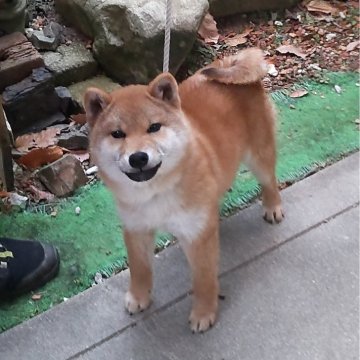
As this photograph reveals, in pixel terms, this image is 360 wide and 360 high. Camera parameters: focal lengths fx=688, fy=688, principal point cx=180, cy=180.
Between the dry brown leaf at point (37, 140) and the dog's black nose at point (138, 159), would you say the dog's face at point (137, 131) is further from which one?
the dry brown leaf at point (37, 140)

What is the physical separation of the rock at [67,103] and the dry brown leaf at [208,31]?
85 cm

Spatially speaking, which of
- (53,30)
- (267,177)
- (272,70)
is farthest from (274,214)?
(53,30)

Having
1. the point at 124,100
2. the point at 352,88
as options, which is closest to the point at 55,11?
the point at 352,88

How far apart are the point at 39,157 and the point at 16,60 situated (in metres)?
0.48

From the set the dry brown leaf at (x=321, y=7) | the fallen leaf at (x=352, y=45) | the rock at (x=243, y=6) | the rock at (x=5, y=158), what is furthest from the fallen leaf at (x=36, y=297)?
the dry brown leaf at (x=321, y=7)

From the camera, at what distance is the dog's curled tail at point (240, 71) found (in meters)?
2.35

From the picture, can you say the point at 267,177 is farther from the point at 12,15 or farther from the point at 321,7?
the point at 321,7

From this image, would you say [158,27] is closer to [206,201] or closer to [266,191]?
[266,191]

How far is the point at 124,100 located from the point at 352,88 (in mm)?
1786

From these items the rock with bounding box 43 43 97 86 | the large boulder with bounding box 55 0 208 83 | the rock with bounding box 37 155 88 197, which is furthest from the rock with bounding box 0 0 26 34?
the rock with bounding box 37 155 88 197

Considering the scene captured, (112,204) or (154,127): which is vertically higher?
(154,127)

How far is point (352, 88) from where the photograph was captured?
11.2ft

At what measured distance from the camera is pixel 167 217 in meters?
2.09

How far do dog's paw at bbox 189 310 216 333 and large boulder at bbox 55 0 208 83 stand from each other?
4.98ft
